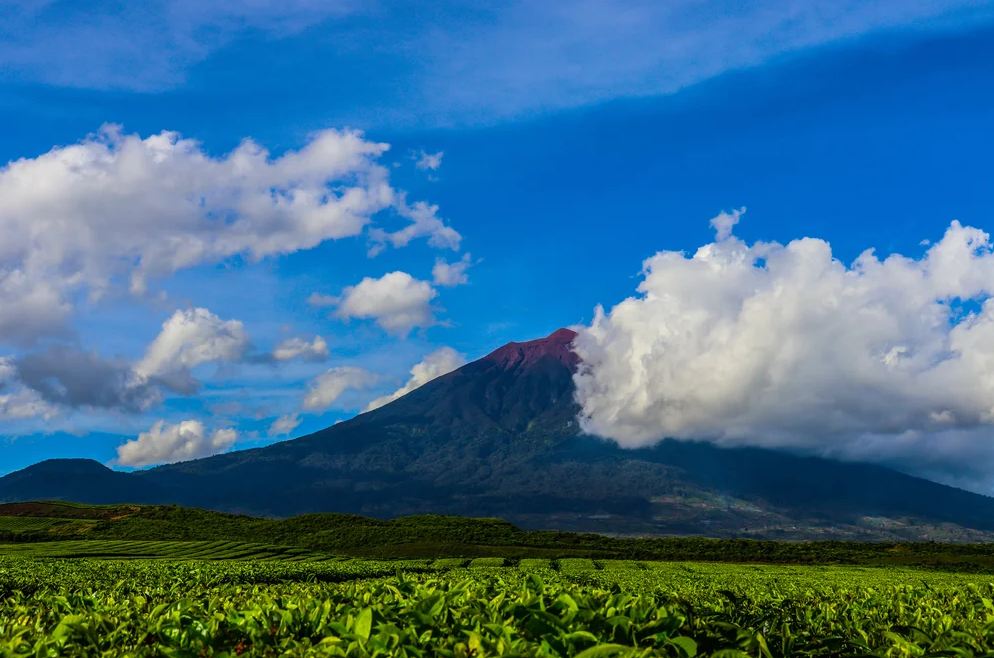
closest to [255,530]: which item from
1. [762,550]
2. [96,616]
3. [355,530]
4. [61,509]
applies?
[355,530]

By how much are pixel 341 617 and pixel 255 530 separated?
121 meters

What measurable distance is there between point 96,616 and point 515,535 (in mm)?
123481

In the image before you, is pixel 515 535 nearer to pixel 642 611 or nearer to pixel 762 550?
pixel 762 550

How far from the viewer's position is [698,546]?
113 metres

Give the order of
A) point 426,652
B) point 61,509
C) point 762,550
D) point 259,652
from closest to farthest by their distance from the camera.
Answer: point 426,652, point 259,652, point 762,550, point 61,509

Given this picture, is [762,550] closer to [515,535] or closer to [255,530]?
[515,535]

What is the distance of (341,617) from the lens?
5125mm

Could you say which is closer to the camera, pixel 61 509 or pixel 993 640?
pixel 993 640

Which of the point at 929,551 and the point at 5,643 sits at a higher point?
the point at 5,643

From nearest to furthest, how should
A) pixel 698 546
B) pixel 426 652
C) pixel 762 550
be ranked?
1. pixel 426 652
2. pixel 762 550
3. pixel 698 546

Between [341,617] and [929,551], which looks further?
[929,551]

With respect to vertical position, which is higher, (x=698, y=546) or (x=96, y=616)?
(x=96, y=616)

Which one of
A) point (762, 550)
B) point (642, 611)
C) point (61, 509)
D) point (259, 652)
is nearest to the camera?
point (259, 652)

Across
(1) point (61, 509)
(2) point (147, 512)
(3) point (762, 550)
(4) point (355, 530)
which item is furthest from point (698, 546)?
A: (1) point (61, 509)
